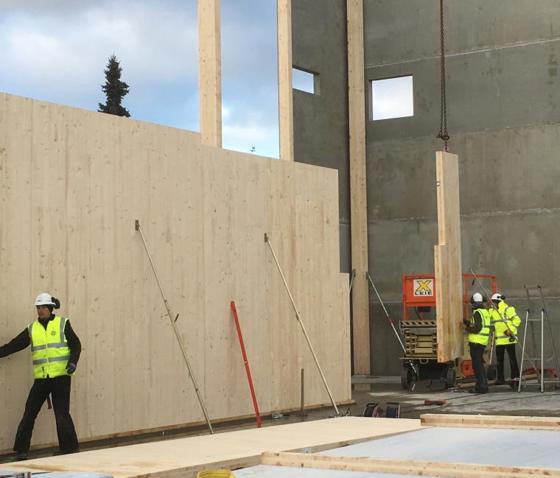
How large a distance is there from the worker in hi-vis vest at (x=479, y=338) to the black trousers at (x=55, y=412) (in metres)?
8.35

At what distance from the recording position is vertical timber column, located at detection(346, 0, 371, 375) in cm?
2242

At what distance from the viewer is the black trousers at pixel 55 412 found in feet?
34.5

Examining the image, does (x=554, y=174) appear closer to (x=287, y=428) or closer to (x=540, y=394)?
(x=540, y=394)

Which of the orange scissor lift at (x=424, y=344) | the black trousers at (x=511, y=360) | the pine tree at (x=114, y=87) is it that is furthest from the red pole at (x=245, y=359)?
the pine tree at (x=114, y=87)

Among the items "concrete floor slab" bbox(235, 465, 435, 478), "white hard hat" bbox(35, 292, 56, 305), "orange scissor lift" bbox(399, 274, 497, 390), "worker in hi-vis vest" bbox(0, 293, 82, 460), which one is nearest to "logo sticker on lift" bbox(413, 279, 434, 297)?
"orange scissor lift" bbox(399, 274, 497, 390)

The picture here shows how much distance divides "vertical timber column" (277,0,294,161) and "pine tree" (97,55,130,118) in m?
29.1

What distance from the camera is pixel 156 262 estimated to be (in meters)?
12.7

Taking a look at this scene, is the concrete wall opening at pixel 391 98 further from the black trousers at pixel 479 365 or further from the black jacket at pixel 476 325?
the black trousers at pixel 479 365

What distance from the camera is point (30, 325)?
10.8 m

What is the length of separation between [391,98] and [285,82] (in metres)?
6.56

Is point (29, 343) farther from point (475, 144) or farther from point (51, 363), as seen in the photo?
point (475, 144)

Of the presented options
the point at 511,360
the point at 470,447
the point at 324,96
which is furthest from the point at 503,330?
the point at 470,447

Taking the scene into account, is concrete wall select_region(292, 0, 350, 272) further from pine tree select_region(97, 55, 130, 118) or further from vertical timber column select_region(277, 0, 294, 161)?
pine tree select_region(97, 55, 130, 118)

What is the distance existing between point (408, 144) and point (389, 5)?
3.04 metres
